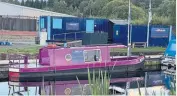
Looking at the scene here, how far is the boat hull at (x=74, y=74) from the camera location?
88.3 feet

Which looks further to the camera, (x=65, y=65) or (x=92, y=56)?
(x=92, y=56)

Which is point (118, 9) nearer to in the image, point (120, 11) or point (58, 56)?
point (120, 11)

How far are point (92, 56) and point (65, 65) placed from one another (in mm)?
2079

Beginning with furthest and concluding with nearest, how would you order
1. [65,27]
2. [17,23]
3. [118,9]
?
[118,9], [17,23], [65,27]

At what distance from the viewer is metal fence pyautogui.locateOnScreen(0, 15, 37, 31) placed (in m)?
52.9

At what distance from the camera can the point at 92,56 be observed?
29.7 m

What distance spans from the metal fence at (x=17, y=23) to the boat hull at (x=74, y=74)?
24313mm

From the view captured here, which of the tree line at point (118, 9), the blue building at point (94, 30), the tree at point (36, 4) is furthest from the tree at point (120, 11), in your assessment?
the tree at point (36, 4)

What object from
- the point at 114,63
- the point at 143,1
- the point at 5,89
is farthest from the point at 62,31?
the point at 143,1

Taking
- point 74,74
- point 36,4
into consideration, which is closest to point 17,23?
point 74,74

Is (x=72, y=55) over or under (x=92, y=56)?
over

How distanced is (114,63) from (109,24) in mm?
16694

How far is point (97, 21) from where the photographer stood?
149 feet

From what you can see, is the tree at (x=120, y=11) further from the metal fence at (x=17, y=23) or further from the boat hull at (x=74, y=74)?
the boat hull at (x=74, y=74)
